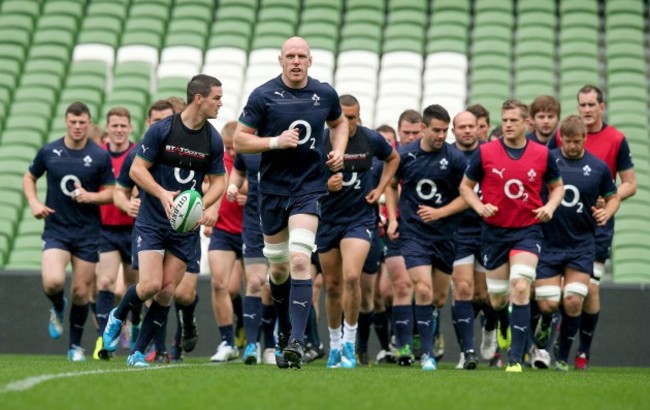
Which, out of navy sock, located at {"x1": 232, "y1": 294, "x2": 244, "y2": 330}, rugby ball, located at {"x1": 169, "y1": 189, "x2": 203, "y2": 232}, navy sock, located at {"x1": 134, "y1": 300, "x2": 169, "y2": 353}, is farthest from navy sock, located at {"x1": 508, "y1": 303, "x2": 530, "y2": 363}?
navy sock, located at {"x1": 232, "y1": 294, "x2": 244, "y2": 330}

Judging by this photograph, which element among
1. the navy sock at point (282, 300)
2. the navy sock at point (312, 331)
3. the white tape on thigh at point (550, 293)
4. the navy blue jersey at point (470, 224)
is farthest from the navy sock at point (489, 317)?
the navy sock at point (282, 300)

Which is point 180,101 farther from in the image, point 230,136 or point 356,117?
point 356,117

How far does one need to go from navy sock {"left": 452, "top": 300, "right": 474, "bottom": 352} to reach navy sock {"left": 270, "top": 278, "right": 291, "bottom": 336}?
7.26 feet

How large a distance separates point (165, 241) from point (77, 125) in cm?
258

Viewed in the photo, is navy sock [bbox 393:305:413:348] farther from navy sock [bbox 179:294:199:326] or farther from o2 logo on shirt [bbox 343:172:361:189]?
navy sock [bbox 179:294:199:326]

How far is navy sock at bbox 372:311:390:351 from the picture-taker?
13.1 metres

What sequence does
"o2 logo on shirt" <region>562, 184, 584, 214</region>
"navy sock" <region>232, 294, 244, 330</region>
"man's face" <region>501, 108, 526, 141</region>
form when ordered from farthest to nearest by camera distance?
"navy sock" <region>232, 294, 244, 330</region>, "o2 logo on shirt" <region>562, 184, 584, 214</region>, "man's face" <region>501, 108, 526, 141</region>

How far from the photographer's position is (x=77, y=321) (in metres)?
11.7

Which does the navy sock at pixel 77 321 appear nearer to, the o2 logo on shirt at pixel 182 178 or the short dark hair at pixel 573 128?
the o2 logo on shirt at pixel 182 178

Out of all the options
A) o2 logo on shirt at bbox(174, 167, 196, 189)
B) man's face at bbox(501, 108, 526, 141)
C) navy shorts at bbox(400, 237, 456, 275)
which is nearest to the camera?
o2 logo on shirt at bbox(174, 167, 196, 189)

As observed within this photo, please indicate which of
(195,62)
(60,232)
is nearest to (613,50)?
(195,62)

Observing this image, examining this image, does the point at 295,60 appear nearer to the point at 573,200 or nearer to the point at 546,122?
the point at 573,200

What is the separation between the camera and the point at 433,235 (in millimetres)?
11188

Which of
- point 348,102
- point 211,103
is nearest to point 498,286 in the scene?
point 348,102
